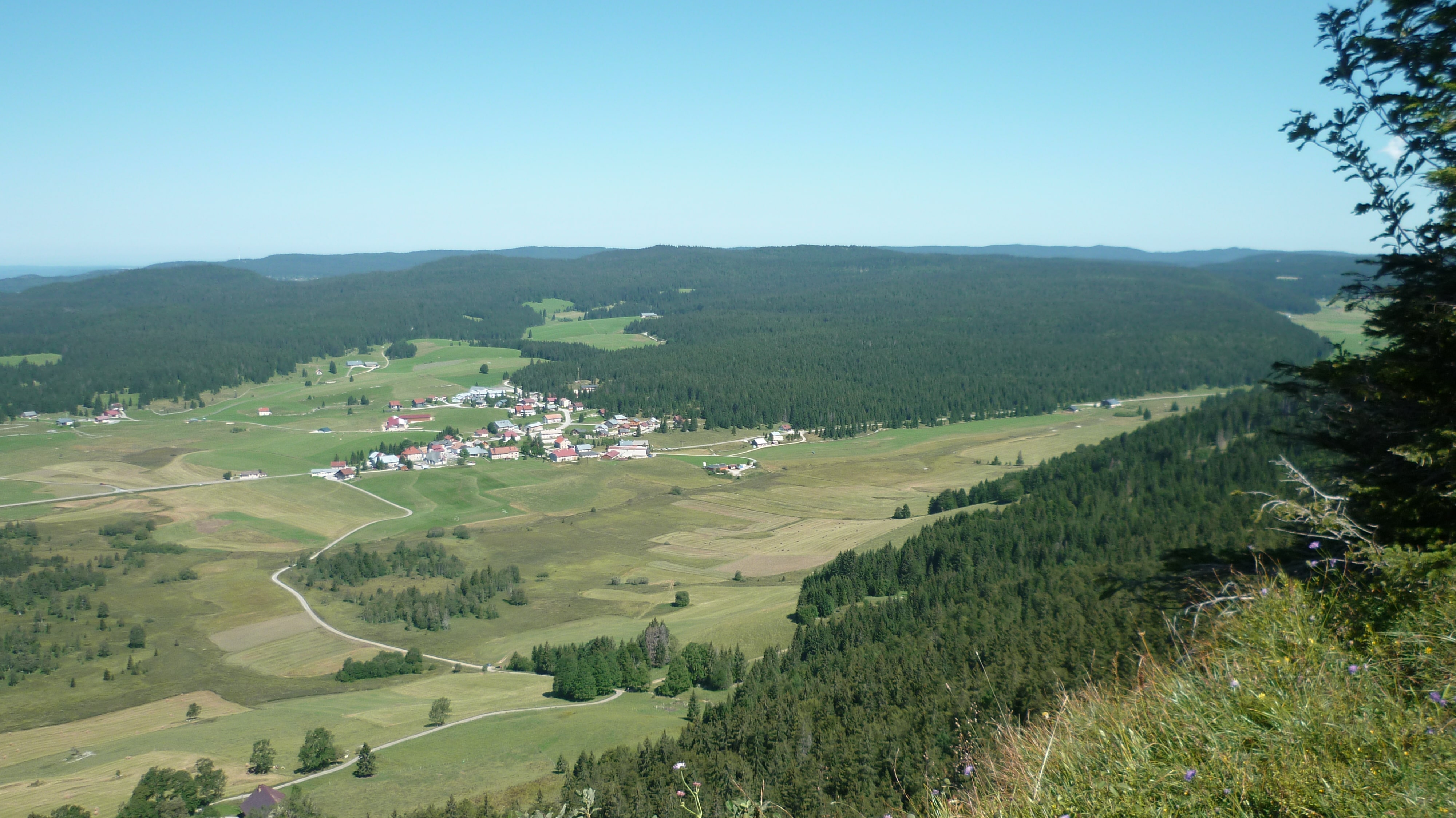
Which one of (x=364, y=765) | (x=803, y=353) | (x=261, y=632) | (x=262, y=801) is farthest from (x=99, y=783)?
(x=803, y=353)

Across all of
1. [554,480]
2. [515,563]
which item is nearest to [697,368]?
[554,480]

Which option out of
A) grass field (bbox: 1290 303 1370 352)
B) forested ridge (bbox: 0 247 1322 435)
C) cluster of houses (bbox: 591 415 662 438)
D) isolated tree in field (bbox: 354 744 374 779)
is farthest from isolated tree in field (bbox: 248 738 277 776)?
grass field (bbox: 1290 303 1370 352)

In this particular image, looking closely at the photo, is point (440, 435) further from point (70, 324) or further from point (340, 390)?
point (70, 324)

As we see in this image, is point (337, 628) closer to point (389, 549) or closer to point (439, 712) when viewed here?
point (389, 549)

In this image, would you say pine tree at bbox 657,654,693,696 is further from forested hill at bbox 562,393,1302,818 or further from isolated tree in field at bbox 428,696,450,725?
isolated tree in field at bbox 428,696,450,725

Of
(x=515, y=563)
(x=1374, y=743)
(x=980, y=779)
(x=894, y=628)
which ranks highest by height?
(x=1374, y=743)
